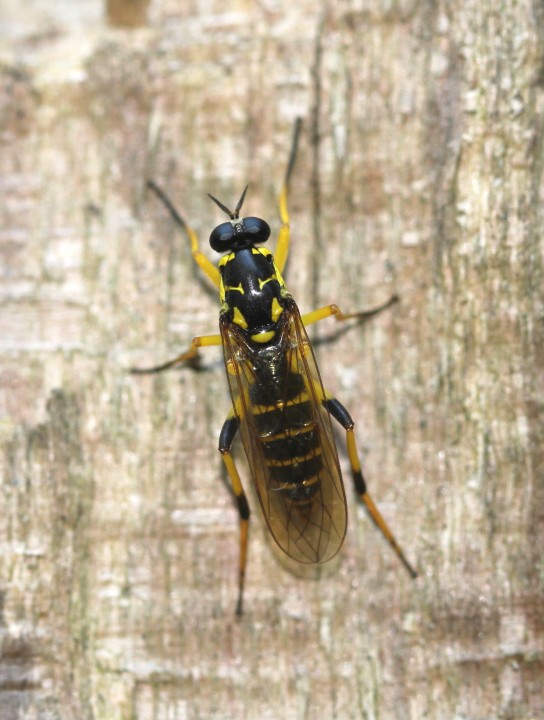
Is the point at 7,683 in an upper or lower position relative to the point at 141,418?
lower

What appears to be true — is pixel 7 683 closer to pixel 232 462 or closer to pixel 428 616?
pixel 232 462

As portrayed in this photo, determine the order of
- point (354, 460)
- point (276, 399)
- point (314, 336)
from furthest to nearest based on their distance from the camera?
point (314, 336) → point (276, 399) → point (354, 460)

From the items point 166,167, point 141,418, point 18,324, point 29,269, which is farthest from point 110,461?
point 166,167

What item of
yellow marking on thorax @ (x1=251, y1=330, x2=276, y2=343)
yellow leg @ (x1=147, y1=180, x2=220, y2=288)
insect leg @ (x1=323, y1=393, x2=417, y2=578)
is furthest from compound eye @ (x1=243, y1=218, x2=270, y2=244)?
insect leg @ (x1=323, y1=393, x2=417, y2=578)

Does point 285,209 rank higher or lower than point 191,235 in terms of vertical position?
higher

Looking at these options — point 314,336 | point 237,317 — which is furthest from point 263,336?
point 314,336

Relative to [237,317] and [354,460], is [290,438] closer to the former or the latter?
[354,460]
